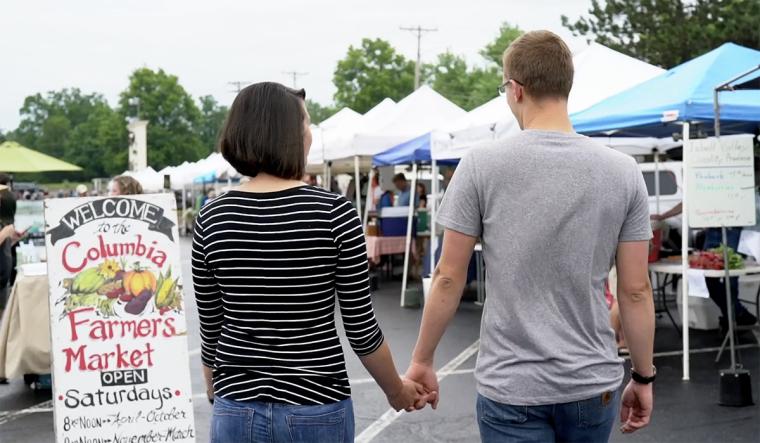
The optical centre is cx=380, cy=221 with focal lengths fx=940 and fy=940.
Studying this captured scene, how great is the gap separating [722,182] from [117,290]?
471 centimetres

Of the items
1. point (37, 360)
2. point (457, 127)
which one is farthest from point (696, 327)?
point (37, 360)

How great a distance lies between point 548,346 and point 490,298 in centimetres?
23

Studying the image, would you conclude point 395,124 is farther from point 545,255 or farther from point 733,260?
point 545,255

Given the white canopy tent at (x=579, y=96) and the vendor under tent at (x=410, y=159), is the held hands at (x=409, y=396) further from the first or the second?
the vendor under tent at (x=410, y=159)

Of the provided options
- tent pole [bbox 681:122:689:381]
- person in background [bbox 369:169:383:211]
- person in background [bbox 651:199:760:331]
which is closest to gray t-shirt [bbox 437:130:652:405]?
tent pole [bbox 681:122:689:381]

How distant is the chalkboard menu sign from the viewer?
7.31m

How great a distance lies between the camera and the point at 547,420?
2701mm

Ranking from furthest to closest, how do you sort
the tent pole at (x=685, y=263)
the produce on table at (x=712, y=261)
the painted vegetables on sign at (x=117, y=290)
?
the produce on table at (x=712, y=261), the tent pole at (x=685, y=263), the painted vegetables on sign at (x=117, y=290)

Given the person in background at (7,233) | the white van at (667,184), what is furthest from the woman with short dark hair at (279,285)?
the white van at (667,184)

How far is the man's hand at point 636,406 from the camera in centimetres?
304

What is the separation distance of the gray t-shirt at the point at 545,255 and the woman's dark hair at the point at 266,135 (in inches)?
20.0

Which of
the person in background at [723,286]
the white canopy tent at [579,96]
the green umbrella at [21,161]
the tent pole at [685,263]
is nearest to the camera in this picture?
the tent pole at [685,263]

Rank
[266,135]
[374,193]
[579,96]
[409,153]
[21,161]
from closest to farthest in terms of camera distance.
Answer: [266,135]
[579,96]
[409,153]
[21,161]
[374,193]

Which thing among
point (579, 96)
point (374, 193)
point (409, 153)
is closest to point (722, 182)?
point (579, 96)
